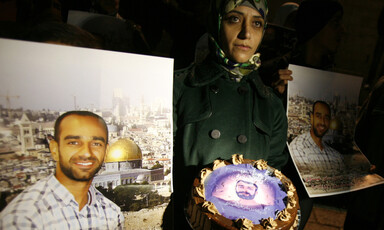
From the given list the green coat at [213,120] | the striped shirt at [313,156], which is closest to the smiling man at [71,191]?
the green coat at [213,120]

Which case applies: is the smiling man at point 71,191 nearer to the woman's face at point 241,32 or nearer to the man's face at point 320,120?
the woman's face at point 241,32

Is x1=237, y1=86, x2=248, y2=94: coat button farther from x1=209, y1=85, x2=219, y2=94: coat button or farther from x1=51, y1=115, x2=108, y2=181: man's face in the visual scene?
x1=51, y1=115, x2=108, y2=181: man's face

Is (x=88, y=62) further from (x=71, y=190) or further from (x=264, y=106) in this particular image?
(x=264, y=106)

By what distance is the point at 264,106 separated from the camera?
1.07 metres

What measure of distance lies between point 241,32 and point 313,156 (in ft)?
2.72

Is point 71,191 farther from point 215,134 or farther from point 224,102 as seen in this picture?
point 224,102

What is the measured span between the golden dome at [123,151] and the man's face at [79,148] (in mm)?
28

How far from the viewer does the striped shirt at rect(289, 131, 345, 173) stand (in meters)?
1.15

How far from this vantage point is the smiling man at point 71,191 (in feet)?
2.28

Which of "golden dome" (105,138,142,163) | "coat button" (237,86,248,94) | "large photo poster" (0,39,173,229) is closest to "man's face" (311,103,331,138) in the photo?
Answer: "coat button" (237,86,248,94)

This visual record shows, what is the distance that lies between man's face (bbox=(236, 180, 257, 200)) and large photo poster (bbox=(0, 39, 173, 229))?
31cm

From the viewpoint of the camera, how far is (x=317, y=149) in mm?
1209

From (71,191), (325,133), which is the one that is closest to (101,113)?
(71,191)

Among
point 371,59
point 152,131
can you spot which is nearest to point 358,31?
point 371,59
